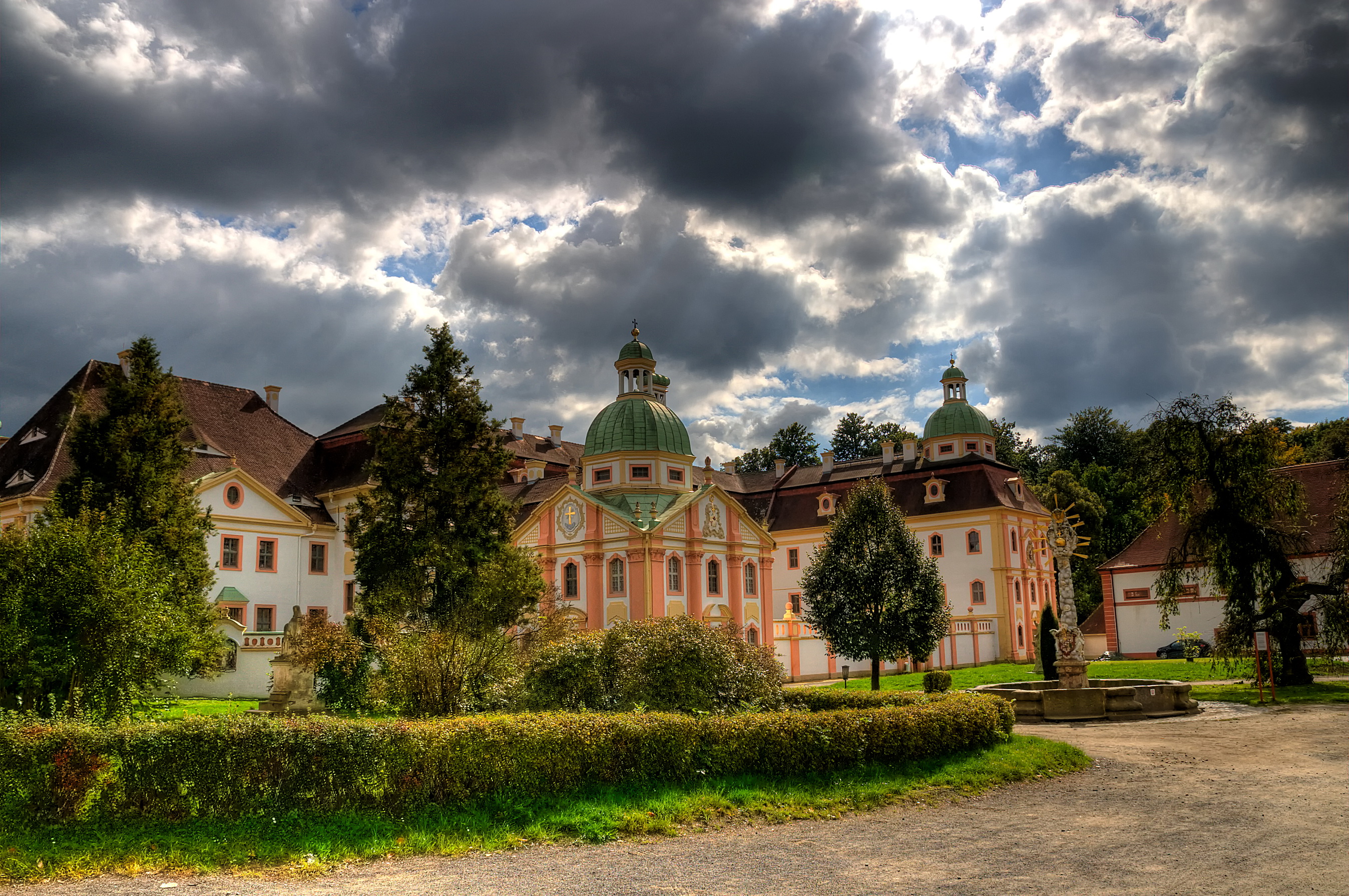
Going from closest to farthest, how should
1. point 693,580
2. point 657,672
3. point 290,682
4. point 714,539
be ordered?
point 657,672, point 290,682, point 693,580, point 714,539

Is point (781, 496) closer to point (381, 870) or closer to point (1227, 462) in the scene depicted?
point (1227, 462)

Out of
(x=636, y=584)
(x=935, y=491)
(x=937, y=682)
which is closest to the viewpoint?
(x=937, y=682)

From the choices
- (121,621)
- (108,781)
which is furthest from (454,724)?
(121,621)

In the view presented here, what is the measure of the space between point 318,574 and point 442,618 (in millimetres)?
24081

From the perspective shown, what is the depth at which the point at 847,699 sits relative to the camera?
658 inches

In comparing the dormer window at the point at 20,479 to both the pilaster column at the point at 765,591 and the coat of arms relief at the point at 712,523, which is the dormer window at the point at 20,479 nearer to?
the coat of arms relief at the point at 712,523

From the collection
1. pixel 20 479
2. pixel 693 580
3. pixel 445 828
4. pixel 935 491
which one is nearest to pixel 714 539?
pixel 693 580

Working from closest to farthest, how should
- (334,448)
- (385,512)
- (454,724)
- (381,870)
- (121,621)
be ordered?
1. (381,870)
2. (454,724)
3. (121,621)
4. (385,512)
5. (334,448)

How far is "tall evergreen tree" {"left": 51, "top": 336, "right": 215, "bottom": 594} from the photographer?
89.3 ft

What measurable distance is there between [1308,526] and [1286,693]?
18598mm

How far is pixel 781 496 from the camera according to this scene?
65.0m

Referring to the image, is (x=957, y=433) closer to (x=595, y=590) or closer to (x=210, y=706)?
(x=595, y=590)

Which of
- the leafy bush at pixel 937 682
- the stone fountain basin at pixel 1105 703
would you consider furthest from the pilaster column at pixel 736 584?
the stone fountain basin at pixel 1105 703

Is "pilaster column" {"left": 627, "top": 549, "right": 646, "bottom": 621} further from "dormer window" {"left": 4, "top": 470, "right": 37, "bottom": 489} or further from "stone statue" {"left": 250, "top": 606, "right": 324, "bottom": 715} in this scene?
"dormer window" {"left": 4, "top": 470, "right": 37, "bottom": 489}
